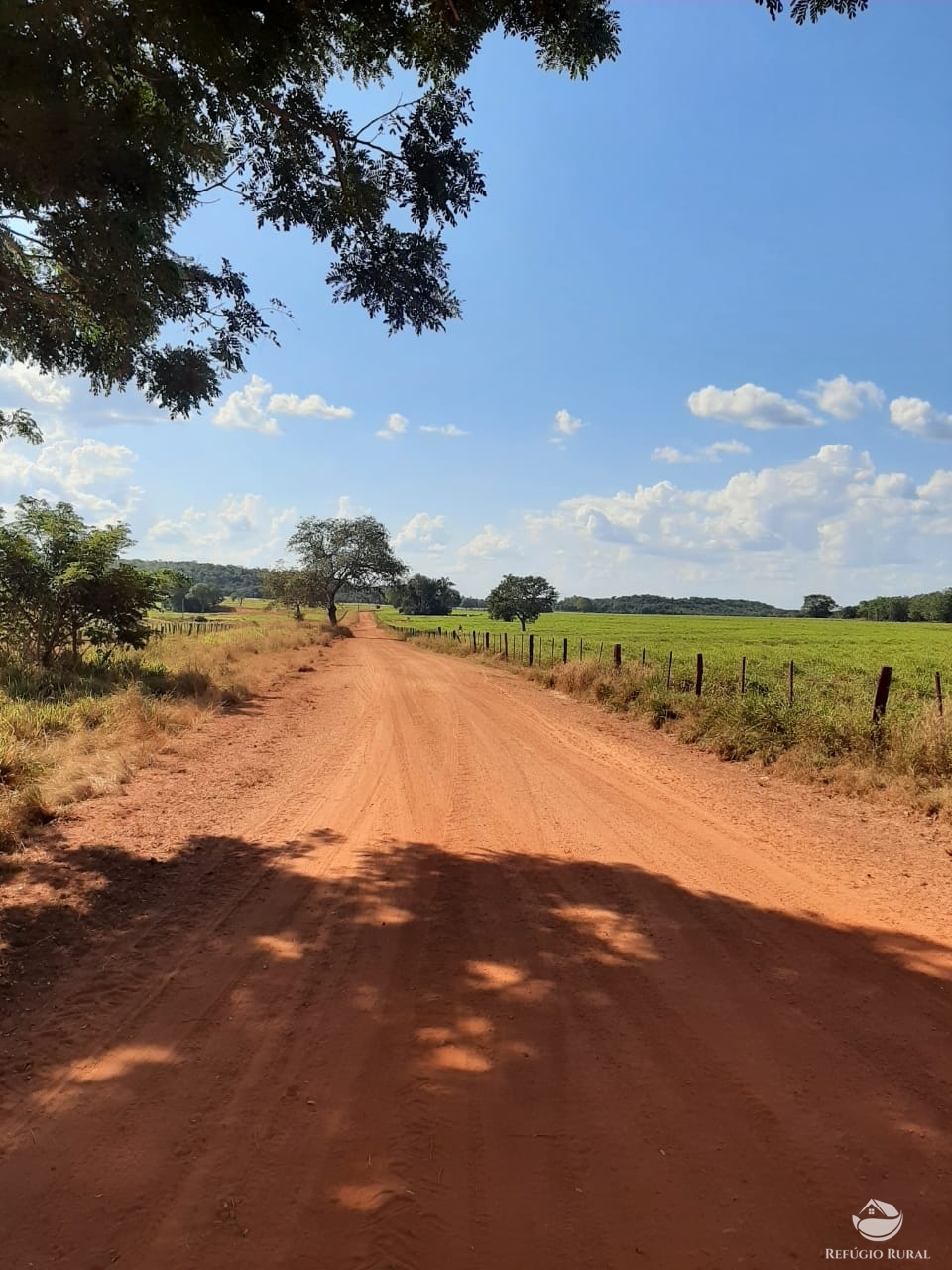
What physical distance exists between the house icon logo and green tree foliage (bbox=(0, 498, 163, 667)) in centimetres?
1699

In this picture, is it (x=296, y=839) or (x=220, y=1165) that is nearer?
(x=220, y=1165)

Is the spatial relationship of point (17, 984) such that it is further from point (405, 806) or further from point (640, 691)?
point (640, 691)

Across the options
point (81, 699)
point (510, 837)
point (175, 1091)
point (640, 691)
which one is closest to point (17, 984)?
point (175, 1091)

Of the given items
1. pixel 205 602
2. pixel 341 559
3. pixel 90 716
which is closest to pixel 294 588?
pixel 341 559

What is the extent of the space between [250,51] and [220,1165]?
763cm

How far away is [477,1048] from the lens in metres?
3.32

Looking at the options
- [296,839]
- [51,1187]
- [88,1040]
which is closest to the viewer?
[51,1187]

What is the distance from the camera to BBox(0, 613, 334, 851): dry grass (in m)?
7.28

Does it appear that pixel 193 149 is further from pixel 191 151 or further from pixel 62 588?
pixel 62 588

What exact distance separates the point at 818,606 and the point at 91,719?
16616 centimetres

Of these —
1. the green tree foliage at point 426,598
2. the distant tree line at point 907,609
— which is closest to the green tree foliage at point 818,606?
the distant tree line at point 907,609

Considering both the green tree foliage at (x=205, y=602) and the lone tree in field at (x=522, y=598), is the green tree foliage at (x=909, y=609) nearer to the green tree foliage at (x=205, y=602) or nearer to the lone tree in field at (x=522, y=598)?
the lone tree in field at (x=522, y=598)

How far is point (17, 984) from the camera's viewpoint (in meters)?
3.92

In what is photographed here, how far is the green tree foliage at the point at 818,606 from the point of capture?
154m
